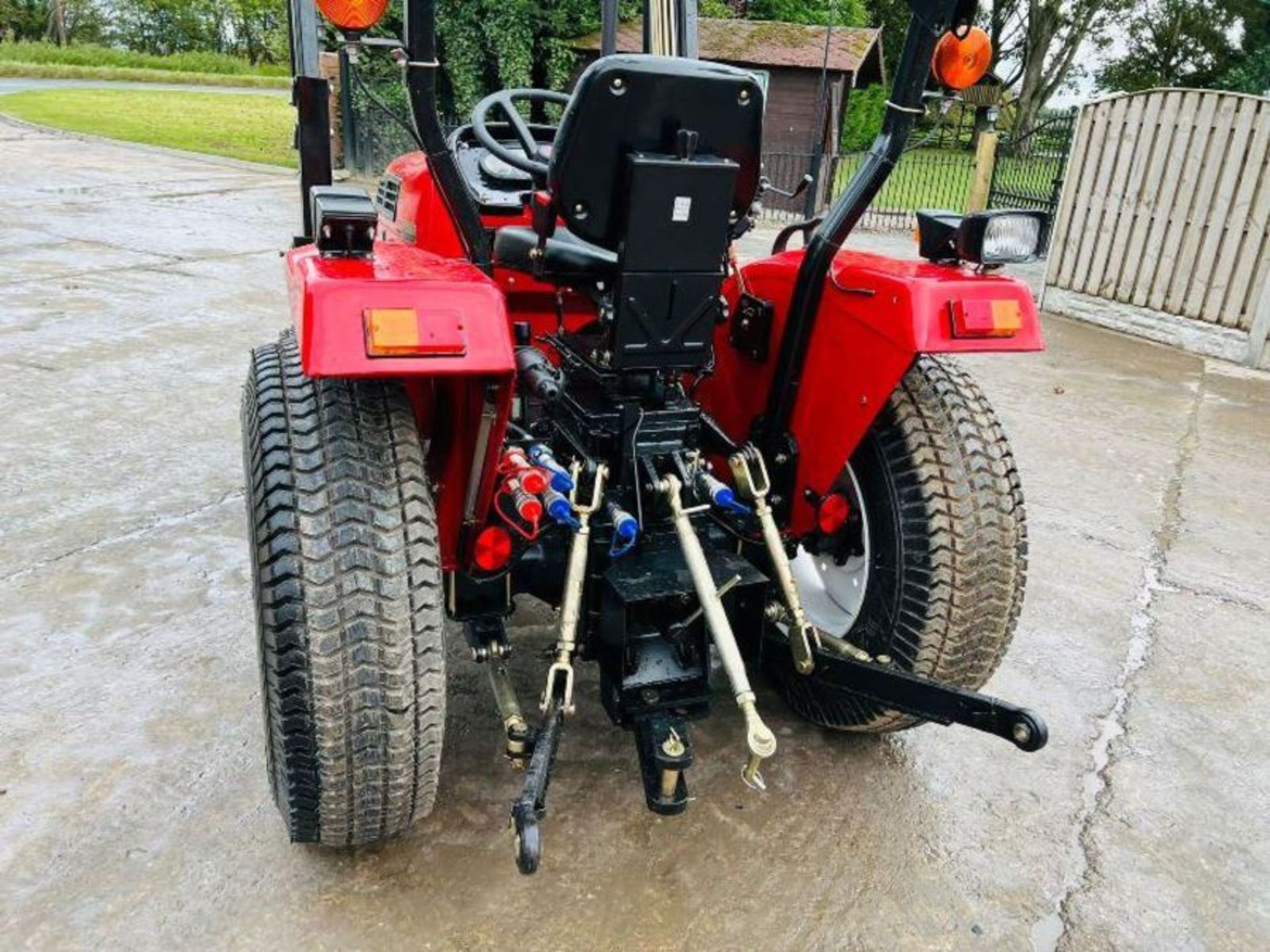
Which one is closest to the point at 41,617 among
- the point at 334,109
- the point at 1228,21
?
the point at 334,109

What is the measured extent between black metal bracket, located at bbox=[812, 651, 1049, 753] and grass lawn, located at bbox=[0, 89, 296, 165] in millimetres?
14494

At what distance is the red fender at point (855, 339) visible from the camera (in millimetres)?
2193

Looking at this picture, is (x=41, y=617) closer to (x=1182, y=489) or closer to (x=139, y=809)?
(x=139, y=809)

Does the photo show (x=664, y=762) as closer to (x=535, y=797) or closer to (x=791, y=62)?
(x=535, y=797)

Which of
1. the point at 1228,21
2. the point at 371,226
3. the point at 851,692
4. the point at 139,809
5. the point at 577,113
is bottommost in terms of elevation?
the point at 139,809

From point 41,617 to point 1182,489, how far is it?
14.8ft

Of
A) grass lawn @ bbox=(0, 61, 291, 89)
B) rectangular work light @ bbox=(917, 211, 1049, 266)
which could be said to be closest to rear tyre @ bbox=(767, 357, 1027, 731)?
rectangular work light @ bbox=(917, 211, 1049, 266)

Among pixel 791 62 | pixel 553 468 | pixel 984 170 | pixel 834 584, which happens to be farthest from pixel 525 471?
pixel 791 62

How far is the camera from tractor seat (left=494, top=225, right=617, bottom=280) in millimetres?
2088

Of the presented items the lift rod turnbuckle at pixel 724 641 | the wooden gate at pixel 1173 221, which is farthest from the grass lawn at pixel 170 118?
the lift rod turnbuckle at pixel 724 641

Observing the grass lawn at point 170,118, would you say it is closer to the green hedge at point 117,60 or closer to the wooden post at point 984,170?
the wooden post at point 984,170

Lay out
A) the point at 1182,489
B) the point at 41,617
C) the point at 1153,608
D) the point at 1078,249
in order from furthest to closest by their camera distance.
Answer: the point at 1078,249 < the point at 1182,489 < the point at 1153,608 < the point at 41,617

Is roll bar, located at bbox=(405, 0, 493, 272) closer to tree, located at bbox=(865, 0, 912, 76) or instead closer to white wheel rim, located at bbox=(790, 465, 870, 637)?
white wheel rim, located at bbox=(790, 465, 870, 637)

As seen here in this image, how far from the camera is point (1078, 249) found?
8.09 m
